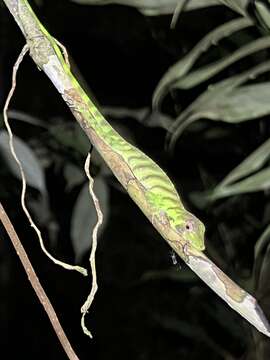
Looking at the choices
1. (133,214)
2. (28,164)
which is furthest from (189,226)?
(133,214)

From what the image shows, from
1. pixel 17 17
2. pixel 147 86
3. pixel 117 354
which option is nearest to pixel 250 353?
pixel 147 86

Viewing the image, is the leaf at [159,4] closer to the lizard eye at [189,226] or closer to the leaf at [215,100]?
the leaf at [215,100]

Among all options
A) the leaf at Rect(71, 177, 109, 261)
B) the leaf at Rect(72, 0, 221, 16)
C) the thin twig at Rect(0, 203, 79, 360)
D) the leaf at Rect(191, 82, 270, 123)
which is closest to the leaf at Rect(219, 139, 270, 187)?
the leaf at Rect(191, 82, 270, 123)

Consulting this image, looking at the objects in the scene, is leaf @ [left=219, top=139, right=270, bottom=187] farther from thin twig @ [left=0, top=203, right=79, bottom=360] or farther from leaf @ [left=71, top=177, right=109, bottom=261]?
thin twig @ [left=0, top=203, right=79, bottom=360]

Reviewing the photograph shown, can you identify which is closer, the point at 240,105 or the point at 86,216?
the point at 240,105

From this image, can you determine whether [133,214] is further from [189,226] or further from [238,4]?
[189,226]

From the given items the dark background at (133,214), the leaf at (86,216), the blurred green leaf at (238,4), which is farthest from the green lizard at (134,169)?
the leaf at (86,216)

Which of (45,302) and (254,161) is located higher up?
(45,302)

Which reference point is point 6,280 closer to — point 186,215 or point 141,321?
point 141,321
